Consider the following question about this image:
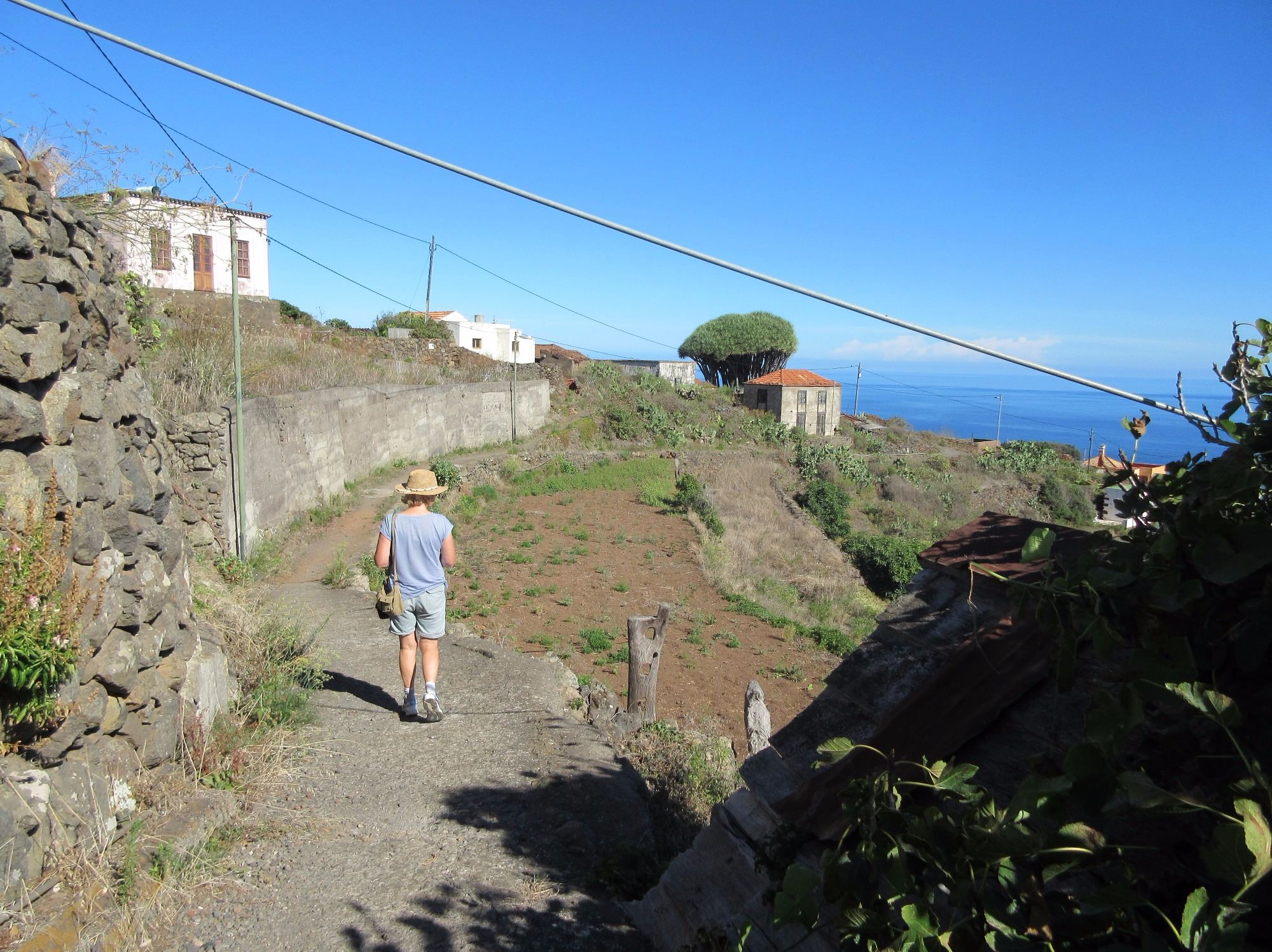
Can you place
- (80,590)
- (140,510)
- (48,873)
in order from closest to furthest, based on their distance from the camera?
(48,873) < (80,590) < (140,510)

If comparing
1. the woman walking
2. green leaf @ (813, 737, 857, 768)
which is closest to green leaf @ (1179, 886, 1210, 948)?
green leaf @ (813, 737, 857, 768)

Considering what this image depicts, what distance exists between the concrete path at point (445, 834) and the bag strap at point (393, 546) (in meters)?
0.99

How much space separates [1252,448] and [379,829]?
13.3 feet

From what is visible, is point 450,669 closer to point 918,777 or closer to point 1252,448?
point 918,777

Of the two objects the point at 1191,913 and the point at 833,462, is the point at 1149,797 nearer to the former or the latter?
the point at 1191,913

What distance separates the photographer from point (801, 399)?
4525 cm

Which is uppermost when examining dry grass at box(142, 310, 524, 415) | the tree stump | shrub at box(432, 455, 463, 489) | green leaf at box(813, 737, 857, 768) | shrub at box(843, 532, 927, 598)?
dry grass at box(142, 310, 524, 415)

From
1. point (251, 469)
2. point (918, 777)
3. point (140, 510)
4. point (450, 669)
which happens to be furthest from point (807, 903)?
point (251, 469)

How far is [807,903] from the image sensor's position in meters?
1.58

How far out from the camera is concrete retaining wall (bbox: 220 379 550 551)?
1118cm

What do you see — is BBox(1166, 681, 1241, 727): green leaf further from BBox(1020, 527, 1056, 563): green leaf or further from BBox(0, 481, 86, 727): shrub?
BBox(0, 481, 86, 727): shrub

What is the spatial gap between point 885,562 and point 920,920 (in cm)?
2125

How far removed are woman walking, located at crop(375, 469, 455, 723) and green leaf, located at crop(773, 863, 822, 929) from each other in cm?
398

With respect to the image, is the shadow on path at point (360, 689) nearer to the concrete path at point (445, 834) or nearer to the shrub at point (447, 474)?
the concrete path at point (445, 834)
